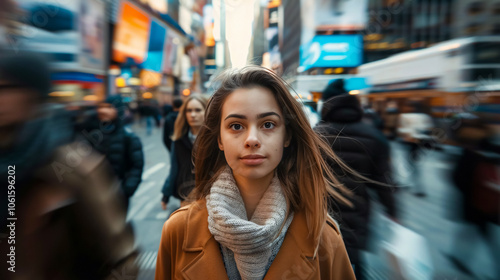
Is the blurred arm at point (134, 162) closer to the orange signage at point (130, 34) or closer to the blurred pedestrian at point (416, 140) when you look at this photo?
the blurred pedestrian at point (416, 140)

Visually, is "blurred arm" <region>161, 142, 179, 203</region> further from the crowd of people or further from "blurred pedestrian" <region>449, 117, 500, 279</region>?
"blurred pedestrian" <region>449, 117, 500, 279</region>

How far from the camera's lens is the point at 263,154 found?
126 centimetres

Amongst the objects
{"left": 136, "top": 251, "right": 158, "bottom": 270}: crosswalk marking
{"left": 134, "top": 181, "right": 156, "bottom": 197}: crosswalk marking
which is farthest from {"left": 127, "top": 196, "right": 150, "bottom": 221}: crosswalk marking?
{"left": 136, "top": 251, "right": 158, "bottom": 270}: crosswalk marking

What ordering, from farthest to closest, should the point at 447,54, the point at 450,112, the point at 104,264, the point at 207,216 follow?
the point at 447,54 → the point at 450,112 → the point at 104,264 → the point at 207,216

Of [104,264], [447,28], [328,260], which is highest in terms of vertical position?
[447,28]

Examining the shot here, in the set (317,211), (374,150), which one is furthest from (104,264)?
(374,150)

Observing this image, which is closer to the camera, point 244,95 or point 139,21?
point 244,95

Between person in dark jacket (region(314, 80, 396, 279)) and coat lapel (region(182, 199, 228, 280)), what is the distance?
160 centimetres

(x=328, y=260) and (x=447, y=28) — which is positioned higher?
(x=447, y=28)

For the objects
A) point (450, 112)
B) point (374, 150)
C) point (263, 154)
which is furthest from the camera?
point (450, 112)

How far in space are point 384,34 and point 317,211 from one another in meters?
14.2

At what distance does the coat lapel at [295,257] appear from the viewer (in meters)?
1.25

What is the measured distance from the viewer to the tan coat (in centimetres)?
126

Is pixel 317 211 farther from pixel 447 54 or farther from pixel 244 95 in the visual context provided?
pixel 447 54
